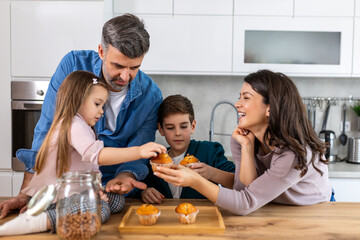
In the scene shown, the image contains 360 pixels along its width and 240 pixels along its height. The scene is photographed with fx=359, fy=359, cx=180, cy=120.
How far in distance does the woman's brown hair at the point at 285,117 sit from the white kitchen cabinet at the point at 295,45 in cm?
159

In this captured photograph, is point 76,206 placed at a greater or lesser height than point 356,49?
lesser

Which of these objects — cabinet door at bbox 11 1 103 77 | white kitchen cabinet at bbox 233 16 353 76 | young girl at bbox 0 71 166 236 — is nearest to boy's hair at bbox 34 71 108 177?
young girl at bbox 0 71 166 236

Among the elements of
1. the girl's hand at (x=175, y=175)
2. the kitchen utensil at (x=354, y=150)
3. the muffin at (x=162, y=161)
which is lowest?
the kitchen utensil at (x=354, y=150)

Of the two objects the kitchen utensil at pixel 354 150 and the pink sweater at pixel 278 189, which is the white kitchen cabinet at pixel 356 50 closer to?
the kitchen utensil at pixel 354 150

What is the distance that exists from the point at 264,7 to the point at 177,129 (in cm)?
165

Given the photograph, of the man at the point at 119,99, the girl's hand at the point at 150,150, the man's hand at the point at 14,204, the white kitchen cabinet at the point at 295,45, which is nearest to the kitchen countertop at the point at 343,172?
the white kitchen cabinet at the point at 295,45

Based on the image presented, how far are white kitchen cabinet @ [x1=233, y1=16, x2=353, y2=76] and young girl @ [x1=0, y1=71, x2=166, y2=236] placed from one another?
2024 mm

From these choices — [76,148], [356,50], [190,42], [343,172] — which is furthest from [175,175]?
[356,50]

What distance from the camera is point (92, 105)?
146cm

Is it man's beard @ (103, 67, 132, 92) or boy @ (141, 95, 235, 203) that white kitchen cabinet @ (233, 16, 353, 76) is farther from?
man's beard @ (103, 67, 132, 92)

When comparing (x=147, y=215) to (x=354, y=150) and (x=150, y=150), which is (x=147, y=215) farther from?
(x=354, y=150)

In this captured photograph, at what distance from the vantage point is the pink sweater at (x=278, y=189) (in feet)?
4.57

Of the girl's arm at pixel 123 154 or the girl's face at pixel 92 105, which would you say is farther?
the girl's face at pixel 92 105

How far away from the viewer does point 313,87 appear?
3.67 m
